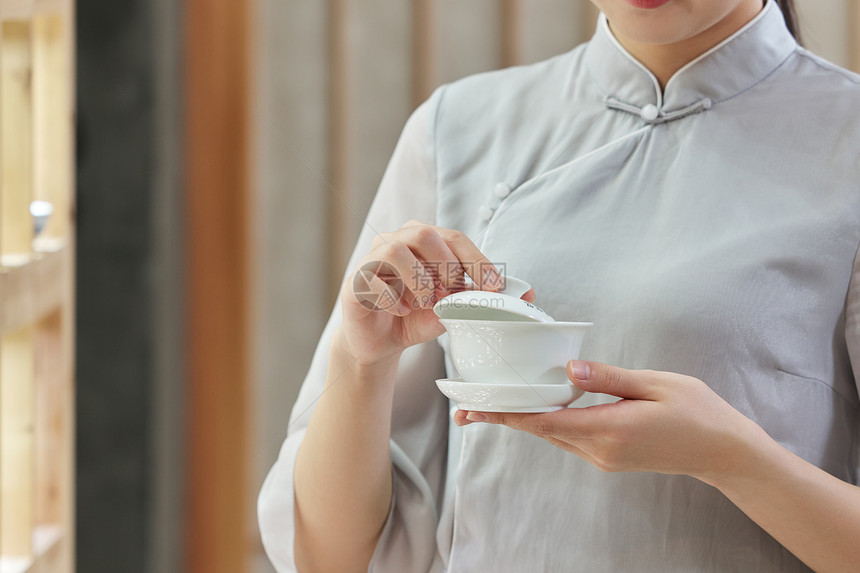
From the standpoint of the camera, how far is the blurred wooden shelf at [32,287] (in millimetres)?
399

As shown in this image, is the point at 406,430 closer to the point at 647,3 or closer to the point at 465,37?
the point at 647,3

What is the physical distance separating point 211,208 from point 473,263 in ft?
1.69

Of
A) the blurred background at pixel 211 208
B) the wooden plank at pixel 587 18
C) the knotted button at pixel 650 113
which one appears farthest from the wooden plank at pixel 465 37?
the knotted button at pixel 650 113

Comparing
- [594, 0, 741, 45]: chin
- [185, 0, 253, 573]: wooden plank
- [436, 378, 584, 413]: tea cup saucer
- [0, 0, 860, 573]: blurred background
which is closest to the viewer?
[436, 378, 584, 413]: tea cup saucer

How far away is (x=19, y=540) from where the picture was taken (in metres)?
0.44

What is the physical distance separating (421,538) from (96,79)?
17.1 inches

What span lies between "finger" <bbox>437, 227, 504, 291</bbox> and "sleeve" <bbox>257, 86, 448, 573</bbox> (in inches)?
5.7

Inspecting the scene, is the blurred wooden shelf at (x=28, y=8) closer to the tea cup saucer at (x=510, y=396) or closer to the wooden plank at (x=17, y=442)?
the wooden plank at (x=17, y=442)

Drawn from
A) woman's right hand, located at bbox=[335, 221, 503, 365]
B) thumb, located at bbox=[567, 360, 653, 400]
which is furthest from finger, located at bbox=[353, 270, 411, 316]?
thumb, located at bbox=[567, 360, 653, 400]

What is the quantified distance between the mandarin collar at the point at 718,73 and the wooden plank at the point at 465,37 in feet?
1.47

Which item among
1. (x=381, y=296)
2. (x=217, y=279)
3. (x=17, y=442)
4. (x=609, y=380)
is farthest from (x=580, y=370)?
(x=217, y=279)

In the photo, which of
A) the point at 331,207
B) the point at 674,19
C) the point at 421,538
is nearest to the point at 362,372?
the point at 421,538

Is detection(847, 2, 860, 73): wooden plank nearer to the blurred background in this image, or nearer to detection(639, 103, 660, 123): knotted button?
the blurred background

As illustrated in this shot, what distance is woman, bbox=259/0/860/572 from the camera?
16.3 inches
